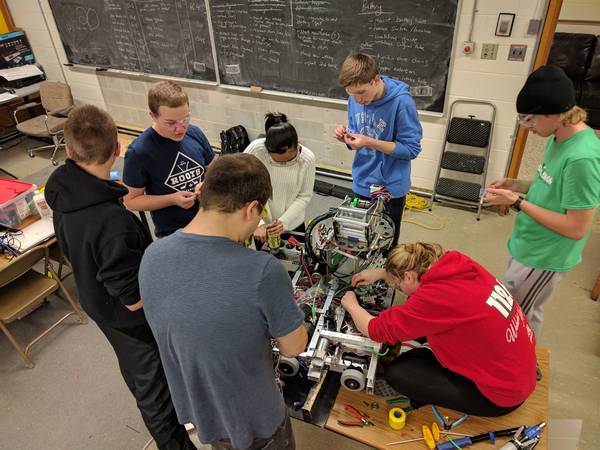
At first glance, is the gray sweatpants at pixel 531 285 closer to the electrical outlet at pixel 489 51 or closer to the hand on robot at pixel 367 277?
the hand on robot at pixel 367 277

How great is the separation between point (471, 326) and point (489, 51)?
2502 mm

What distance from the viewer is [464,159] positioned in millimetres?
3611

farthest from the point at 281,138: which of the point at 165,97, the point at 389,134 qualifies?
the point at 389,134

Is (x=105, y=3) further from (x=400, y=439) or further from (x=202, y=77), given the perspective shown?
(x=400, y=439)

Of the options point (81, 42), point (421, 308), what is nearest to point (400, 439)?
point (421, 308)

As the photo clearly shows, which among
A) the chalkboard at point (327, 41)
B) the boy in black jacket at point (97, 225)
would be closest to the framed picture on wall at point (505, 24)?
the chalkboard at point (327, 41)

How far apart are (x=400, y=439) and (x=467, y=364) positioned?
0.40 meters

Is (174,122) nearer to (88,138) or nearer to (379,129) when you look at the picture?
(88,138)

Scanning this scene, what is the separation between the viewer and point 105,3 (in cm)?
467

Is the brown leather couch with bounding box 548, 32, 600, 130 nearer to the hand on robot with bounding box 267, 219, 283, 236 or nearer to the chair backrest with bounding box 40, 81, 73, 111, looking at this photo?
the hand on robot with bounding box 267, 219, 283, 236

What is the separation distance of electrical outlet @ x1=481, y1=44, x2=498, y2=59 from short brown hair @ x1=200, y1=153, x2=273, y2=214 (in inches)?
110

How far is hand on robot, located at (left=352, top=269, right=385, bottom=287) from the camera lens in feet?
5.98

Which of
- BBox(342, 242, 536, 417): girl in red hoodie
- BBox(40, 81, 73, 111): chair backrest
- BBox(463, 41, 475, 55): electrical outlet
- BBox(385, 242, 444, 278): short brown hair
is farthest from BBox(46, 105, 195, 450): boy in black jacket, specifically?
BBox(40, 81, 73, 111): chair backrest

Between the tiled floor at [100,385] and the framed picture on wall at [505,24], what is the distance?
1.69 meters
